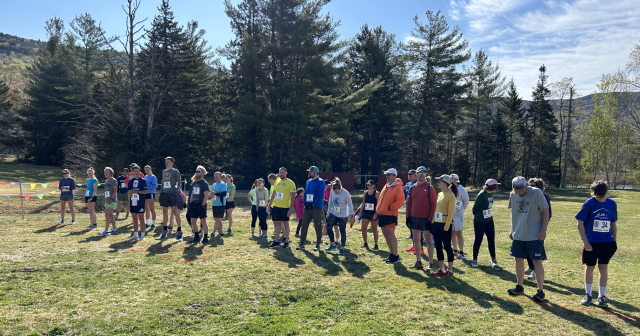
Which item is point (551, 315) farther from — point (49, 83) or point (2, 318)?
point (49, 83)

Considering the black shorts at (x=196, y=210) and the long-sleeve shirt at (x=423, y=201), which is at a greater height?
the long-sleeve shirt at (x=423, y=201)

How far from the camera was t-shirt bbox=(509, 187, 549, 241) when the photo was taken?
560 centimetres

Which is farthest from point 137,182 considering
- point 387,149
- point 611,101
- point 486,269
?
point 611,101

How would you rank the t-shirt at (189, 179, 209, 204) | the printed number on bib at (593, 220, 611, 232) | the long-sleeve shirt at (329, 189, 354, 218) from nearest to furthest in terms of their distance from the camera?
1. the printed number on bib at (593, 220, 611, 232)
2. the long-sleeve shirt at (329, 189, 354, 218)
3. the t-shirt at (189, 179, 209, 204)

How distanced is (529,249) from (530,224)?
37 centimetres

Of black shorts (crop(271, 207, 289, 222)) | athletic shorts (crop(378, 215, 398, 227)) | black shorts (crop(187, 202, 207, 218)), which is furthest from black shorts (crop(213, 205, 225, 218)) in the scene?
athletic shorts (crop(378, 215, 398, 227))

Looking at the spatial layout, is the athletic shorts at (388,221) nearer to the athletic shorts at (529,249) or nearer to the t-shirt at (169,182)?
the athletic shorts at (529,249)

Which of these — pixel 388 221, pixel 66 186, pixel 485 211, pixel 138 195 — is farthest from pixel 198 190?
pixel 485 211

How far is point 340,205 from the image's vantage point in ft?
30.2

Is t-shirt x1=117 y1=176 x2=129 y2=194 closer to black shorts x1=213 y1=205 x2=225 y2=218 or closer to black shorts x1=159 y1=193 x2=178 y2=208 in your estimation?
black shorts x1=159 y1=193 x2=178 y2=208

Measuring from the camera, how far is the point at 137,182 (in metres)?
9.72

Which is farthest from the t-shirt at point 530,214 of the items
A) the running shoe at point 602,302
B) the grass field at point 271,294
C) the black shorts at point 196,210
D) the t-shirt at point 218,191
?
the t-shirt at point 218,191

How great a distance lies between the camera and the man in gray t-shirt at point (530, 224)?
5.57 m

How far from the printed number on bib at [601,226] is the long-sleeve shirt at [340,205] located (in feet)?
15.8
